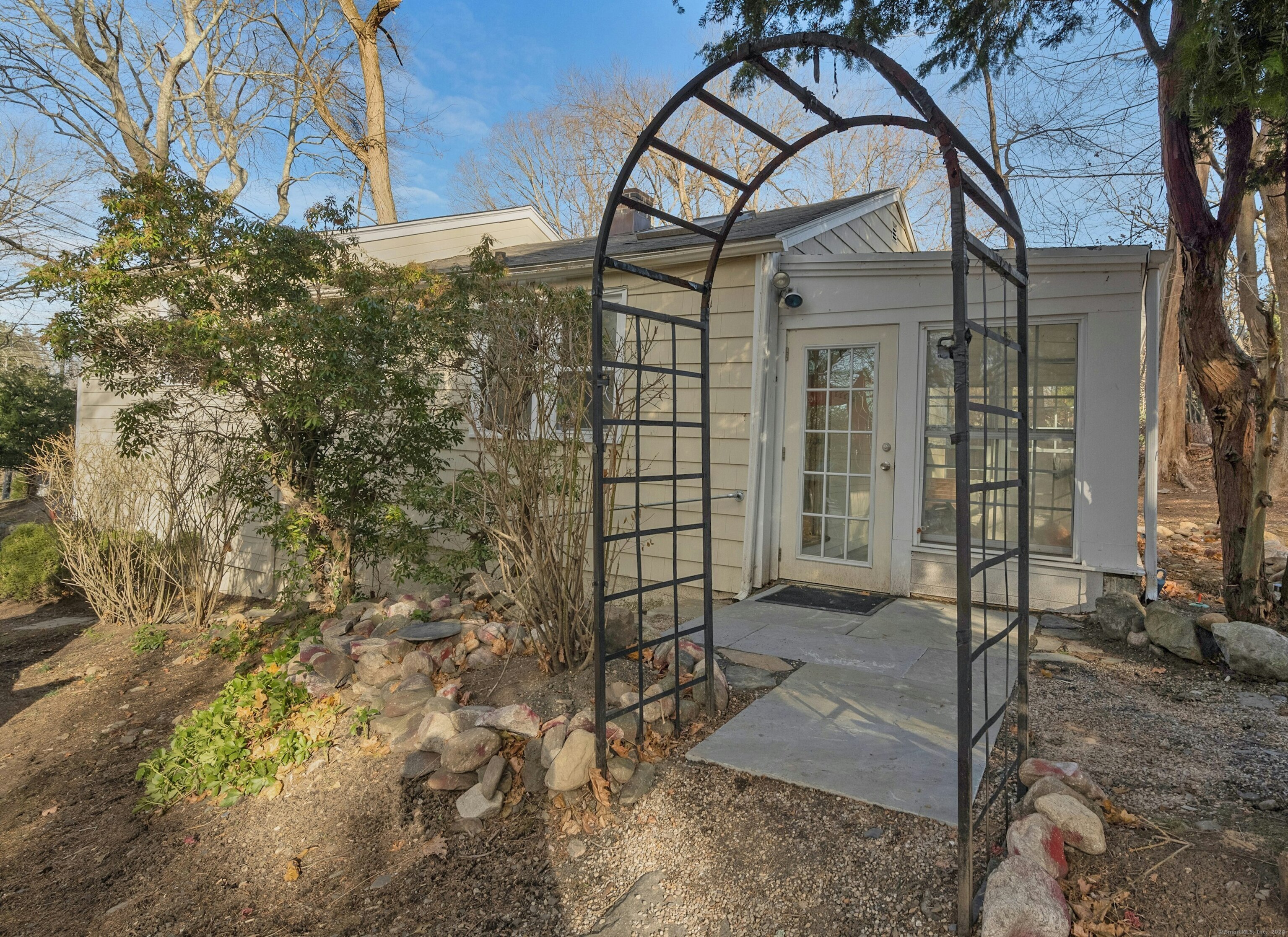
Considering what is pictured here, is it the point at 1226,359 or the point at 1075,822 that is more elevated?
the point at 1226,359

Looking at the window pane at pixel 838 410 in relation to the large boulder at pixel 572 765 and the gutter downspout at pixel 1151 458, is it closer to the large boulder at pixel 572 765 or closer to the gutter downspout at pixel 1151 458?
the gutter downspout at pixel 1151 458

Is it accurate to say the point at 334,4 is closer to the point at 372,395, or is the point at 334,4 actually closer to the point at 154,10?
the point at 154,10

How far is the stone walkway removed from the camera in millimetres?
2480

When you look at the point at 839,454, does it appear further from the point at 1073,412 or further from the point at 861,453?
the point at 1073,412

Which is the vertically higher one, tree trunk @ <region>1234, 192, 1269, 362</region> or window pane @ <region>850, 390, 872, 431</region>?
tree trunk @ <region>1234, 192, 1269, 362</region>

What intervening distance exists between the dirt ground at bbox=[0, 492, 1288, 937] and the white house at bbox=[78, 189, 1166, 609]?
136cm

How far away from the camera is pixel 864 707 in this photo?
316cm

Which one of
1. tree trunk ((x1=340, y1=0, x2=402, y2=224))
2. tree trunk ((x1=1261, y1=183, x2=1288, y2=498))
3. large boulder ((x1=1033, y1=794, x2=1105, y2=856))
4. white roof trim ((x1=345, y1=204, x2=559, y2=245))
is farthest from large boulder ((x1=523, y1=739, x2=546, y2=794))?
tree trunk ((x1=340, y1=0, x2=402, y2=224))

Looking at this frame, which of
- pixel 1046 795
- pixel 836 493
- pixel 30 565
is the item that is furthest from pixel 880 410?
pixel 30 565

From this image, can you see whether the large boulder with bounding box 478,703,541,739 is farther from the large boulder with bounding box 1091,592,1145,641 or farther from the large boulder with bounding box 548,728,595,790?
the large boulder with bounding box 1091,592,1145,641

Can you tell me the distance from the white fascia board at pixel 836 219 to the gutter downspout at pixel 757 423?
177mm

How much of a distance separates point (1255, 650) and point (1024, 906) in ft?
8.79

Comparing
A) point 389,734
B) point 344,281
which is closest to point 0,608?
point 344,281

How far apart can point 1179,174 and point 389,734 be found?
5.09 meters
